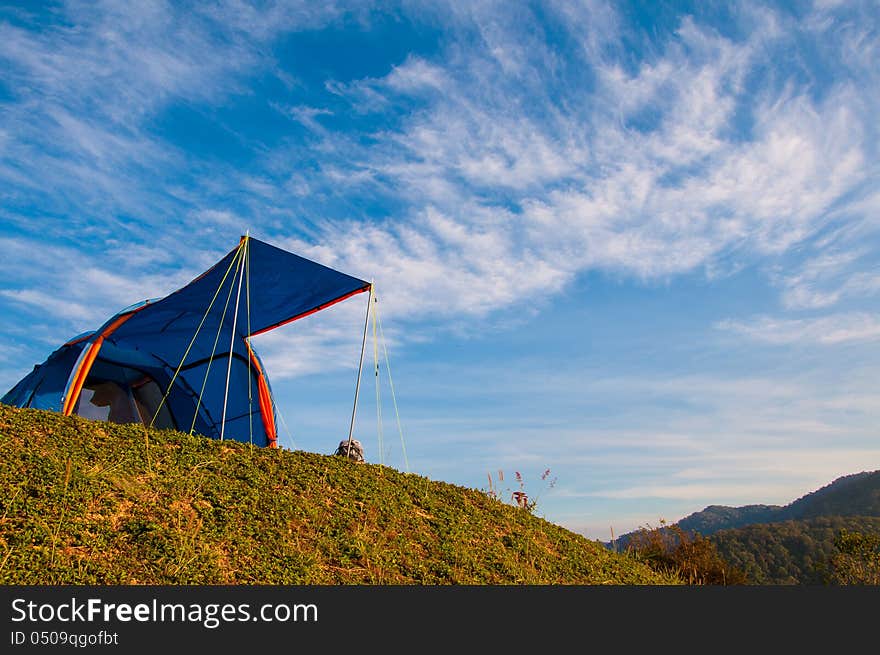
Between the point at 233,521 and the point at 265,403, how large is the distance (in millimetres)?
7731

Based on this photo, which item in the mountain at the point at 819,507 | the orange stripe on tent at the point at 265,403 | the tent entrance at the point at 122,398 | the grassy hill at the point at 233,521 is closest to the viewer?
the grassy hill at the point at 233,521

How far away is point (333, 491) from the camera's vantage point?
946cm

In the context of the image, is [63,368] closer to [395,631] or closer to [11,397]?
[11,397]

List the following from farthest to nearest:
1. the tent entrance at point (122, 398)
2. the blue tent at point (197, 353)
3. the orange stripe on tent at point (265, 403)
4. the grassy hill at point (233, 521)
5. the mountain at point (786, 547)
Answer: the orange stripe on tent at point (265, 403) → the tent entrance at point (122, 398) → the mountain at point (786, 547) → the blue tent at point (197, 353) → the grassy hill at point (233, 521)

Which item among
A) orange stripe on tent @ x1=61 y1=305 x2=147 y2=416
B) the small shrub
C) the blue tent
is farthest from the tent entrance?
the small shrub

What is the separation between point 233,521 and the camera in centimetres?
759

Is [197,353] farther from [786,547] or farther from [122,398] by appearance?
[786,547]

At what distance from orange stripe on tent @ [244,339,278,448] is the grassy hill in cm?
462

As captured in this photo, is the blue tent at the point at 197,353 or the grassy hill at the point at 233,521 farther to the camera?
the blue tent at the point at 197,353

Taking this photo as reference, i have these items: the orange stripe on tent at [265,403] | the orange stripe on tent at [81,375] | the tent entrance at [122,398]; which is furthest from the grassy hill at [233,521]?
the tent entrance at [122,398]

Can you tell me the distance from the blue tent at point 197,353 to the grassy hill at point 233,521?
12.7ft

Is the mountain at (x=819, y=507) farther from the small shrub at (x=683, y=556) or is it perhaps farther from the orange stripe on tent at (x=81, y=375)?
the orange stripe on tent at (x=81, y=375)

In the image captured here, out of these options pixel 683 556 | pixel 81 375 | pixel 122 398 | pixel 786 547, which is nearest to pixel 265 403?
pixel 122 398

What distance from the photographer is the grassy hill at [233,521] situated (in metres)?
6.26
